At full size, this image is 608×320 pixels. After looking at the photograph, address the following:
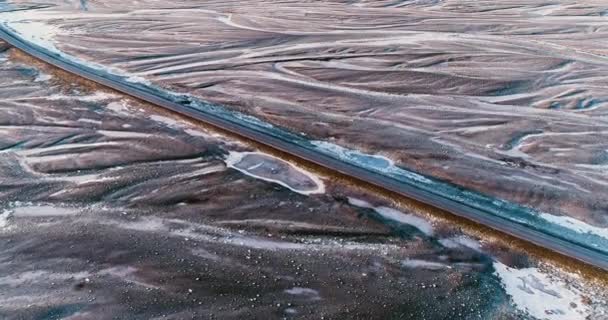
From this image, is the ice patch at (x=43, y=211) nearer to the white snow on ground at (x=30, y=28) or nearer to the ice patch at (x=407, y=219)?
the ice patch at (x=407, y=219)

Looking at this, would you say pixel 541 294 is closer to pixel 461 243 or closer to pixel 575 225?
pixel 461 243

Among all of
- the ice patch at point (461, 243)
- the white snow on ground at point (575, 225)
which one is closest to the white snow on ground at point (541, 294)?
the ice patch at point (461, 243)

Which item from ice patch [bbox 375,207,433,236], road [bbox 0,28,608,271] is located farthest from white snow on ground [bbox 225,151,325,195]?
ice patch [bbox 375,207,433,236]

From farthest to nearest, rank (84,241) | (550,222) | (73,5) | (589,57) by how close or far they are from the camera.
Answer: (73,5) → (589,57) → (550,222) → (84,241)

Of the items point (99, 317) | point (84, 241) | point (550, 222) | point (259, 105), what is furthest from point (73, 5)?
point (550, 222)

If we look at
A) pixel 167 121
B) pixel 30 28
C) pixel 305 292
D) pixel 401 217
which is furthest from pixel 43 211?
pixel 30 28

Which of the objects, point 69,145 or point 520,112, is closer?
point 69,145

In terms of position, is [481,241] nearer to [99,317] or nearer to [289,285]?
[289,285]
